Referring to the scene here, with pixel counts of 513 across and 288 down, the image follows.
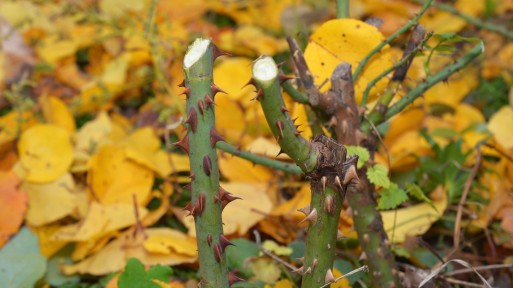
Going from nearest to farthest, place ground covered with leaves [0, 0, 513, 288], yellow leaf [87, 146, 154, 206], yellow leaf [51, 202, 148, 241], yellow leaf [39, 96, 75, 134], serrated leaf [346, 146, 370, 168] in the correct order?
serrated leaf [346, 146, 370, 168] < ground covered with leaves [0, 0, 513, 288] < yellow leaf [51, 202, 148, 241] < yellow leaf [87, 146, 154, 206] < yellow leaf [39, 96, 75, 134]

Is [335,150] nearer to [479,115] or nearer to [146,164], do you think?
[146,164]

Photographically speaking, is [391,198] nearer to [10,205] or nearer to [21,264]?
[21,264]

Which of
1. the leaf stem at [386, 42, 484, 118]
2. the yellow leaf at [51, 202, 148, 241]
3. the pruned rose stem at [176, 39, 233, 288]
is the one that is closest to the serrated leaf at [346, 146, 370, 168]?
the leaf stem at [386, 42, 484, 118]

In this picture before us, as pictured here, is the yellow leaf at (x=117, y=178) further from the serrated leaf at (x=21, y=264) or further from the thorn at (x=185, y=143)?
the thorn at (x=185, y=143)

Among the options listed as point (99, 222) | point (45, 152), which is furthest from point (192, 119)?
point (45, 152)

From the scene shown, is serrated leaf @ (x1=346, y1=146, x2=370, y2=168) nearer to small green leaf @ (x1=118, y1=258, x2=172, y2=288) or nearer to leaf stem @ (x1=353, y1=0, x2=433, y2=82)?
leaf stem @ (x1=353, y1=0, x2=433, y2=82)

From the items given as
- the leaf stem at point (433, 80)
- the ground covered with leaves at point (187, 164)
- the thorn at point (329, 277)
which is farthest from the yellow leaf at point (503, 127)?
the thorn at point (329, 277)
